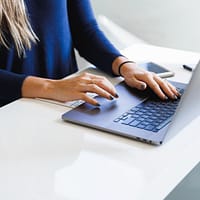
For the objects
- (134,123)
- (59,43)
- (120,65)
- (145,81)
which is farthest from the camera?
(59,43)

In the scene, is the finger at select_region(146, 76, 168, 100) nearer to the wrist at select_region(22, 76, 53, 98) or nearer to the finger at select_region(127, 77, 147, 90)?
the finger at select_region(127, 77, 147, 90)

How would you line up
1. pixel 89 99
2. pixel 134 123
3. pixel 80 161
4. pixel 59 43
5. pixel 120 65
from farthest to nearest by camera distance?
pixel 59 43, pixel 120 65, pixel 89 99, pixel 134 123, pixel 80 161

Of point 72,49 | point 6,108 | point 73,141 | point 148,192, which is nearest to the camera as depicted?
point 148,192

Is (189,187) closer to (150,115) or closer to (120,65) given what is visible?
(150,115)

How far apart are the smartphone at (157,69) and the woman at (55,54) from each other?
5 centimetres

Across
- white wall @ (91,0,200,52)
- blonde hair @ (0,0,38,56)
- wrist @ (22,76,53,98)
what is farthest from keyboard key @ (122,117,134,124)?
white wall @ (91,0,200,52)

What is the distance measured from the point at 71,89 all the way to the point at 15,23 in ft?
1.09

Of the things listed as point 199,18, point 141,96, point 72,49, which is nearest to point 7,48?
point 72,49

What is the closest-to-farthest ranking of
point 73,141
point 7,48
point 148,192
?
1. point 148,192
2. point 73,141
3. point 7,48

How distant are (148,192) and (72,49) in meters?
0.88

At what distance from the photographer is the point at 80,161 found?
801 millimetres

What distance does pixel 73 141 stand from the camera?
→ 873 millimetres

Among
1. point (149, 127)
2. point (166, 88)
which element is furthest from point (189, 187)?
point (166, 88)

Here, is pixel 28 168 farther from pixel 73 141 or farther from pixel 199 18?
pixel 199 18
